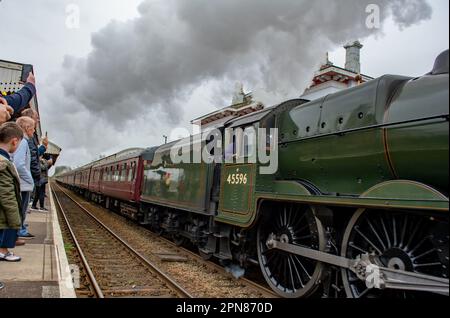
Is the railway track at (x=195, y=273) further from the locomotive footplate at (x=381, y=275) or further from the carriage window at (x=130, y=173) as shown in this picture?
the carriage window at (x=130, y=173)

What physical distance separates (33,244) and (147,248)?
280 cm

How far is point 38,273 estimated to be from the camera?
4.86 meters

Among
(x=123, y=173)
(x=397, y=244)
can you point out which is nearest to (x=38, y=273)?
(x=397, y=244)

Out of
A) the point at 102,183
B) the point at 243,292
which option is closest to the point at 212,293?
the point at 243,292

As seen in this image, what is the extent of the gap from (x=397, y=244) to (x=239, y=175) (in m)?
2.83

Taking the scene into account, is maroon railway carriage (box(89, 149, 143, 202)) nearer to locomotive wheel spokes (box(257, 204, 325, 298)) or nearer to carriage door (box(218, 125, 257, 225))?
carriage door (box(218, 125, 257, 225))

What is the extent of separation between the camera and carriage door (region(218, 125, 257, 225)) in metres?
5.68

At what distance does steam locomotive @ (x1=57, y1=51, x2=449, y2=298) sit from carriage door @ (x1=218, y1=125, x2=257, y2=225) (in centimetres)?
3

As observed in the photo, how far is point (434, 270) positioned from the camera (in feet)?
11.4

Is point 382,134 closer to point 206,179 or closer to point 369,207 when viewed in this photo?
point 369,207

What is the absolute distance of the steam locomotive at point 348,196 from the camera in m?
3.42

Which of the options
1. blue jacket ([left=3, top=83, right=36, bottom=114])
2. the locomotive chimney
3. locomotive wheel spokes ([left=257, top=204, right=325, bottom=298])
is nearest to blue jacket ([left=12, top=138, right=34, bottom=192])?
blue jacket ([left=3, top=83, right=36, bottom=114])

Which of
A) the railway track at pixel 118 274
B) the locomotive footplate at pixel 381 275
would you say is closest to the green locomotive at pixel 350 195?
the locomotive footplate at pixel 381 275

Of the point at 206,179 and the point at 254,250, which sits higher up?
the point at 206,179
